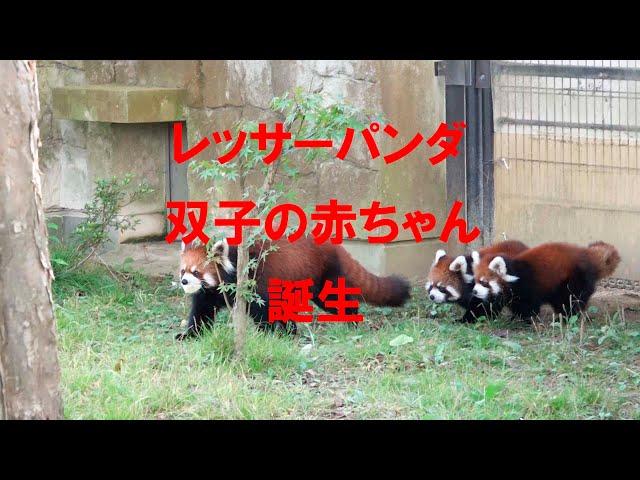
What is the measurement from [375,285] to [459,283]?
619 millimetres

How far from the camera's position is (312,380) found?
5.51m

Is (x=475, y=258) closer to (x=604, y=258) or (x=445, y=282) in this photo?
(x=445, y=282)

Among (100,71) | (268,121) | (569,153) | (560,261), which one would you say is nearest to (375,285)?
(560,261)

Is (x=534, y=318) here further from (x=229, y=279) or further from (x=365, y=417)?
(x=365, y=417)

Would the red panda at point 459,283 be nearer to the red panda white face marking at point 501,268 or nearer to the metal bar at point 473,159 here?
the red panda white face marking at point 501,268

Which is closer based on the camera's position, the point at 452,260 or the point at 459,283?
the point at 459,283

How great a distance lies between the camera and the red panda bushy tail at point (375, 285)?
7.13 metres

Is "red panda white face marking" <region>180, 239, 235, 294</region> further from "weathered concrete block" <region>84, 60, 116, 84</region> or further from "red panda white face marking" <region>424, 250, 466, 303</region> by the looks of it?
"weathered concrete block" <region>84, 60, 116, 84</region>

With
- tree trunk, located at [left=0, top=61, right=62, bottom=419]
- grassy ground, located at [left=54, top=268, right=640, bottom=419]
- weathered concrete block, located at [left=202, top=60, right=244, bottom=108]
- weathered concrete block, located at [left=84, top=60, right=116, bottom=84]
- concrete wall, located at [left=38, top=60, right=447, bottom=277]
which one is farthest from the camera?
weathered concrete block, located at [left=84, top=60, right=116, bottom=84]

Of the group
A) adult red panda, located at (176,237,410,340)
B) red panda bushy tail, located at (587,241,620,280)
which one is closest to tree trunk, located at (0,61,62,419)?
adult red panda, located at (176,237,410,340)

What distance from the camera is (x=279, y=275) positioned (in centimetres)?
674

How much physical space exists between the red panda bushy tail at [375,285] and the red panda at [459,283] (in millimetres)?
300

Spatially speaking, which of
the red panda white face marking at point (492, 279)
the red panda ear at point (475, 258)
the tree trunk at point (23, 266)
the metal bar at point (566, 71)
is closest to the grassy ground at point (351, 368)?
the red panda white face marking at point (492, 279)

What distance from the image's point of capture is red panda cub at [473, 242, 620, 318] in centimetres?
702
